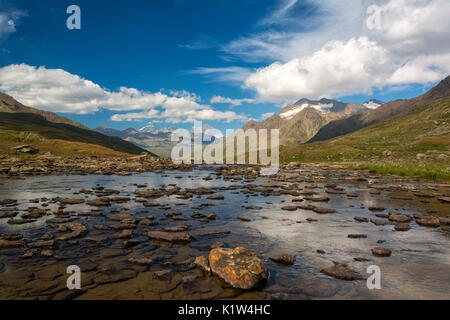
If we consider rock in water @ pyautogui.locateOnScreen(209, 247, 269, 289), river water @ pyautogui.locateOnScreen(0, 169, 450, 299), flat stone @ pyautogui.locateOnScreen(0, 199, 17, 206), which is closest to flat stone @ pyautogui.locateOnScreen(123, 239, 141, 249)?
river water @ pyautogui.locateOnScreen(0, 169, 450, 299)

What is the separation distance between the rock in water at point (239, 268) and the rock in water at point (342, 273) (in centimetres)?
276

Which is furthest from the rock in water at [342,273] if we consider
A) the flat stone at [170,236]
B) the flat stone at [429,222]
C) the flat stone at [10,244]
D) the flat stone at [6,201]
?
the flat stone at [6,201]

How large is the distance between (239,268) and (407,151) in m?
113

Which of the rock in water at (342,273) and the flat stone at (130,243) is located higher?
the flat stone at (130,243)

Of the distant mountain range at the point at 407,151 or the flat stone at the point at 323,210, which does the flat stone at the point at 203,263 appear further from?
the distant mountain range at the point at 407,151

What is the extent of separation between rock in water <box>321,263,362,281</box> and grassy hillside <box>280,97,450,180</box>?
4318 cm

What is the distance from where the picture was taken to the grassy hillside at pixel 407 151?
172ft

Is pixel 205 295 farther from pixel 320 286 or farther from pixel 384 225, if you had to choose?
pixel 384 225

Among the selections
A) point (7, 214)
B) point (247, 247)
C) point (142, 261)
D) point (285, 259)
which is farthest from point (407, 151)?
point (7, 214)

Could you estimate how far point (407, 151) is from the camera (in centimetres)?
9650

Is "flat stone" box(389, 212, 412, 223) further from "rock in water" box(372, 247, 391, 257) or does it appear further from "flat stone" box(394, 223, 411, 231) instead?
"rock in water" box(372, 247, 391, 257)
